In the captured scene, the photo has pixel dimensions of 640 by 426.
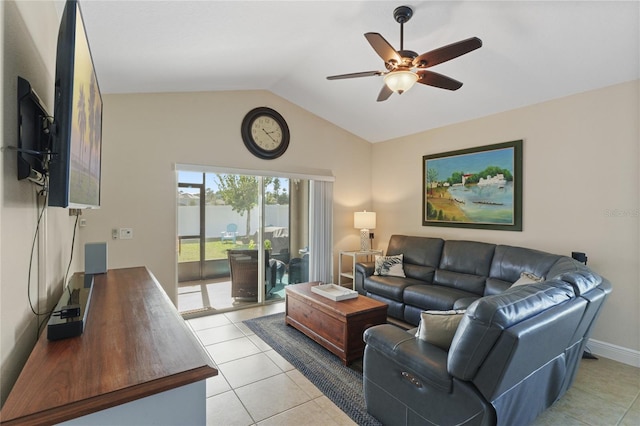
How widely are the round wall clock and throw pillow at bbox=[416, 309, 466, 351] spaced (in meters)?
3.22

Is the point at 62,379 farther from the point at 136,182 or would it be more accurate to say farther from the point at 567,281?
the point at 136,182

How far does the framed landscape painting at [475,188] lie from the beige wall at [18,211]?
4.22 m

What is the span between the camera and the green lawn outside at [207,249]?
3924 mm

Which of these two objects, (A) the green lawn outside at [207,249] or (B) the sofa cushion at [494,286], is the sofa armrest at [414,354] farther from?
(A) the green lawn outside at [207,249]

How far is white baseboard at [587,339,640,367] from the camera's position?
9.28ft

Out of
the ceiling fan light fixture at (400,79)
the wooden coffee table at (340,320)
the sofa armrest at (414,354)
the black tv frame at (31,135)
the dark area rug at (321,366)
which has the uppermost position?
the ceiling fan light fixture at (400,79)

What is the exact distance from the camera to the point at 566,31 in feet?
8.09

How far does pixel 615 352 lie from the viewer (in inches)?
115

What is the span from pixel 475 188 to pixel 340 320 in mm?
2591

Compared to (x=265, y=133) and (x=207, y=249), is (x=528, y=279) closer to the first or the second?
(x=265, y=133)

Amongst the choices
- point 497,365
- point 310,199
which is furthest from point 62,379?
point 310,199

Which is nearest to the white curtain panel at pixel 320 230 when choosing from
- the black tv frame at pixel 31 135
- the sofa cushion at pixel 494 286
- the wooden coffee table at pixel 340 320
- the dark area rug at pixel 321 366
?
the dark area rug at pixel 321 366

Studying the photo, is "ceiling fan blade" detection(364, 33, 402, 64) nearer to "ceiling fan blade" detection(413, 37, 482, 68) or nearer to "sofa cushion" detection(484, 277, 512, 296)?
"ceiling fan blade" detection(413, 37, 482, 68)

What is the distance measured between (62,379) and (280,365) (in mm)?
2093
